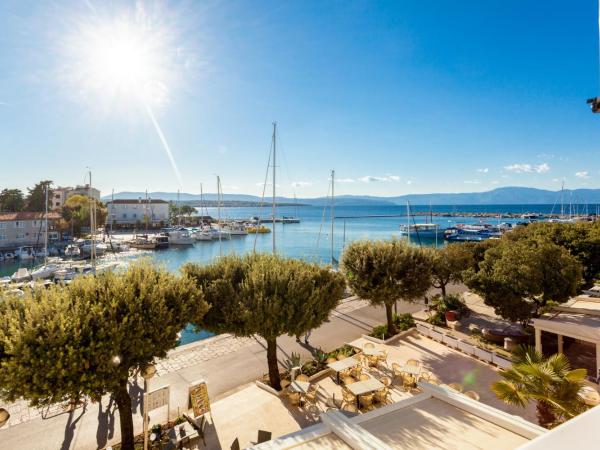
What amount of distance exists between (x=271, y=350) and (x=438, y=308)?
13.9 meters

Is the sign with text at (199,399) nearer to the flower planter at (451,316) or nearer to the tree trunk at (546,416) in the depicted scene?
the tree trunk at (546,416)

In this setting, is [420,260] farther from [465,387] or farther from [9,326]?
[9,326]

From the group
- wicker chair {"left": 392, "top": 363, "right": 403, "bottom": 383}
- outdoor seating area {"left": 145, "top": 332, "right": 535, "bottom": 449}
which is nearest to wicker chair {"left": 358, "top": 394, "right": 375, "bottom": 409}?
outdoor seating area {"left": 145, "top": 332, "right": 535, "bottom": 449}

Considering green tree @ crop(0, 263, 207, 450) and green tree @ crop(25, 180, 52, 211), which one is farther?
green tree @ crop(25, 180, 52, 211)

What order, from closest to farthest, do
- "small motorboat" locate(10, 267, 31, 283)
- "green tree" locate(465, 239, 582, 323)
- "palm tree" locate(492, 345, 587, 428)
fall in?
"palm tree" locate(492, 345, 587, 428) < "green tree" locate(465, 239, 582, 323) < "small motorboat" locate(10, 267, 31, 283)

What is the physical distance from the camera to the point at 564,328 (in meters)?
12.8

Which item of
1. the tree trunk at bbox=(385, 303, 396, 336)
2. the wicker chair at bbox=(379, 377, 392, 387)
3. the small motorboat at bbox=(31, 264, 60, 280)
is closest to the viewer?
the wicker chair at bbox=(379, 377, 392, 387)

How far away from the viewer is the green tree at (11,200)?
2689 inches

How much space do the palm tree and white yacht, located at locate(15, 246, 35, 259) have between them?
212 ft

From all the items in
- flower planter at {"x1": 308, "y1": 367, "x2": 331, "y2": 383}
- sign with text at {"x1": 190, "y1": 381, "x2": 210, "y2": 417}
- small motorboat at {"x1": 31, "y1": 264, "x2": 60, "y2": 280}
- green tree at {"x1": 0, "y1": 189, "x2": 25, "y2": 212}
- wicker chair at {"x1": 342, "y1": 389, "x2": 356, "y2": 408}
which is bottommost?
small motorboat at {"x1": 31, "y1": 264, "x2": 60, "y2": 280}

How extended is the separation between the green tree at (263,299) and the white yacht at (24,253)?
181 feet

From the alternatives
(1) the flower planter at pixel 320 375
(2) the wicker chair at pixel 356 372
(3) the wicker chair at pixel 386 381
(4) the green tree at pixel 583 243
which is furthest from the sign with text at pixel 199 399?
(4) the green tree at pixel 583 243

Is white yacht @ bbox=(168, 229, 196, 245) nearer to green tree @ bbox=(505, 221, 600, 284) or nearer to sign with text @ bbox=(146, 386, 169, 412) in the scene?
sign with text @ bbox=(146, 386, 169, 412)

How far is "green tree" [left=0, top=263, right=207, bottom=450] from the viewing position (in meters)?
6.80
